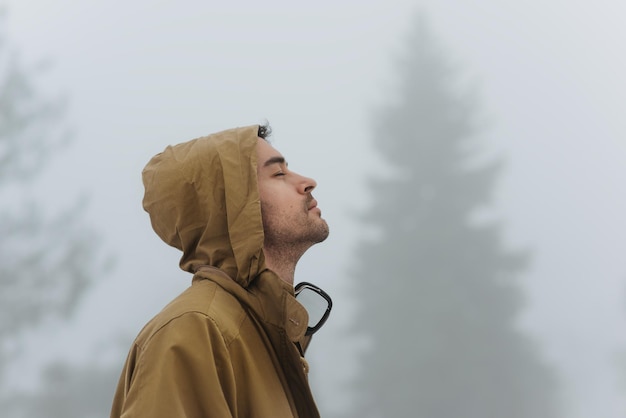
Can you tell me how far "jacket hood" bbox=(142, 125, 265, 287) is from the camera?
55.5 inches

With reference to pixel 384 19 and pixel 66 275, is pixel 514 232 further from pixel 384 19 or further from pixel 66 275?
pixel 66 275

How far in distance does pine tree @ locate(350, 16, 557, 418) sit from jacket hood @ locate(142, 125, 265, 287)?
120 inches

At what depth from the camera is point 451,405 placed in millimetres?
4305

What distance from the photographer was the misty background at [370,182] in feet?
14.2

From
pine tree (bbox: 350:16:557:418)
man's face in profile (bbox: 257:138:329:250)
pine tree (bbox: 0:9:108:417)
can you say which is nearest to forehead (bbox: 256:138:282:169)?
man's face in profile (bbox: 257:138:329:250)

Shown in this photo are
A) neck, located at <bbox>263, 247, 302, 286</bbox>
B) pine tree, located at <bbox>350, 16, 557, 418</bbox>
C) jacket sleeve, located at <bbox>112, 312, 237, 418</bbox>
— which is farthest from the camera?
pine tree, located at <bbox>350, 16, 557, 418</bbox>

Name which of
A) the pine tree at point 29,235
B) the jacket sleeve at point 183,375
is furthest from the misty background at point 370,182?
the jacket sleeve at point 183,375

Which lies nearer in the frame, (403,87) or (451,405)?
(451,405)

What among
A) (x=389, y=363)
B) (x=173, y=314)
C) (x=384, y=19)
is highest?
(x=384, y=19)

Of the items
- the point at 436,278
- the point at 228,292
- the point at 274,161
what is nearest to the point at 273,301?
the point at 228,292

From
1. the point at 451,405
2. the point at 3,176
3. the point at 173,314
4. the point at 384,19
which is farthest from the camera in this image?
the point at 384,19

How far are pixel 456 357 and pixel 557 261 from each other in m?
0.80

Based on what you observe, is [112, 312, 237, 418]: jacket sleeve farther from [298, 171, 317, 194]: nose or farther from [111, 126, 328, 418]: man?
[298, 171, 317, 194]: nose

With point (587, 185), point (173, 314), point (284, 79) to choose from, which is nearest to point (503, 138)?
point (587, 185)
